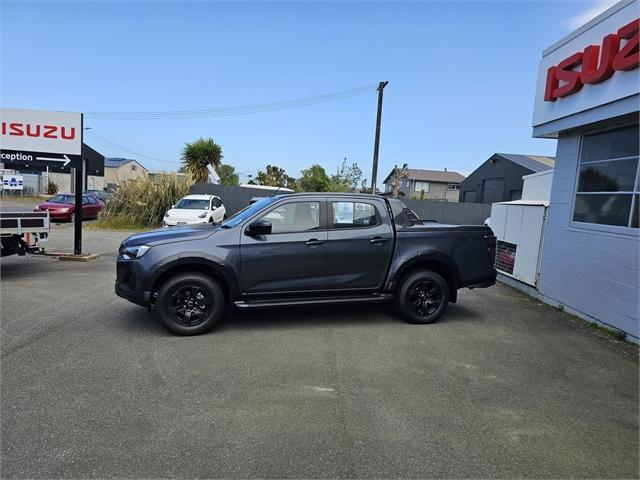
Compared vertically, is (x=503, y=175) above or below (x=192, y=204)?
above

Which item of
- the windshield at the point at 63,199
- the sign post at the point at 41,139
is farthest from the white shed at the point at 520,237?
the windshield at the point at 63,199

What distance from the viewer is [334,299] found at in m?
5.82

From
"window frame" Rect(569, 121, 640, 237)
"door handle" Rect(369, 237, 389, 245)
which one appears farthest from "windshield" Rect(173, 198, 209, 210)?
"window frame" Rect(569, 121, 640, 237)

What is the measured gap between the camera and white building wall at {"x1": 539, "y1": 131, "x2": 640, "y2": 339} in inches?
225

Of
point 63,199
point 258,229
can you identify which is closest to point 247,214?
point 258,229

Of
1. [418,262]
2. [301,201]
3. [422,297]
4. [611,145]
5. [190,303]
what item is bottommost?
[190,303]

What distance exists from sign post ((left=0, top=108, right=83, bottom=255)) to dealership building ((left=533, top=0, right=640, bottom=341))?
10327 millimetres

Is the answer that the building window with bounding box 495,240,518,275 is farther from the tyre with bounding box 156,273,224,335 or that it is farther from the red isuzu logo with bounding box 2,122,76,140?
the red isuzu logo with bounding box 2,122,76,140

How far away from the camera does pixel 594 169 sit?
269 inches

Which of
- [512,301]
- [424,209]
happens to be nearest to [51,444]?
[512,301]

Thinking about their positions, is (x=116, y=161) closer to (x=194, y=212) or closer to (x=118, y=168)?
(x=118, y=168)

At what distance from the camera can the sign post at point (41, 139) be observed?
403 inches

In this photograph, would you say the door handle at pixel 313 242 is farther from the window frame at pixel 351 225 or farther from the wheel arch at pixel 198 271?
the wheel arch at pixel 198 271

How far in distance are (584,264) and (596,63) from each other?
115 inches
